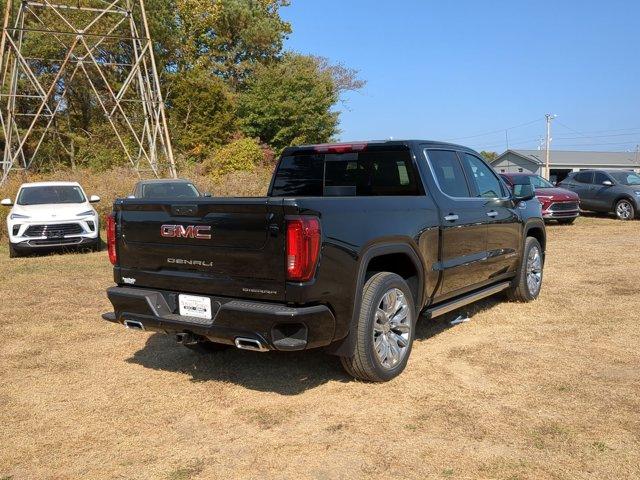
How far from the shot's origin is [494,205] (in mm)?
6297

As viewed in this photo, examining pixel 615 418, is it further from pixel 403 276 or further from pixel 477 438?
pixel 403 276

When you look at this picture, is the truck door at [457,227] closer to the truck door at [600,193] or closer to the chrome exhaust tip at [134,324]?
the chrome exhaust tip at [134,324]

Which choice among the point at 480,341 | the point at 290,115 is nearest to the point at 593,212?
the point at 290,115

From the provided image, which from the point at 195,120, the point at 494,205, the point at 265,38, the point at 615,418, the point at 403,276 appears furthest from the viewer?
the point at 265,38

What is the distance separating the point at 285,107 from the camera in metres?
30.1

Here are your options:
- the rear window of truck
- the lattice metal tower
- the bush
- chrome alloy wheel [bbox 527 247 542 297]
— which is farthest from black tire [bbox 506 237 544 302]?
the lattice metal tower

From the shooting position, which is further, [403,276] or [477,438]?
[403,276]

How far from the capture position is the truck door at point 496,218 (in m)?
6.14

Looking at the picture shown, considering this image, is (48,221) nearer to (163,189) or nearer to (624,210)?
(163,189)

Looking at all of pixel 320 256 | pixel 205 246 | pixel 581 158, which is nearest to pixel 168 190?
pixel 205 246

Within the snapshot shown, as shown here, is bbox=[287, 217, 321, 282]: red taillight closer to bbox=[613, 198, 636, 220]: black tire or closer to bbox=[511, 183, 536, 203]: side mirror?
bbox=[511, 183, 536, 203]: side mirror

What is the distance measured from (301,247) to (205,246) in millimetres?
776

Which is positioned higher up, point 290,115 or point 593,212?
point 290,115

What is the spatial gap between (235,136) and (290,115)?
3008 mm
